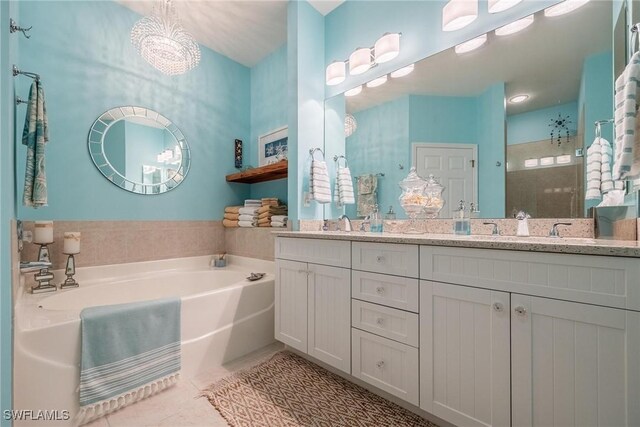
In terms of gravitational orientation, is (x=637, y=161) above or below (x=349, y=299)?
above

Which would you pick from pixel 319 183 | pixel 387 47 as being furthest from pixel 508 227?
pixel 387 47

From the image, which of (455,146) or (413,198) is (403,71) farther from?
(413,198)

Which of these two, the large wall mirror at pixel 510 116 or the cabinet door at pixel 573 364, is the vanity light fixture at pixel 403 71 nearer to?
the large wall mirror at pixel 510 116

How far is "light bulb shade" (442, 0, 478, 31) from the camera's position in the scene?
62.6 inches

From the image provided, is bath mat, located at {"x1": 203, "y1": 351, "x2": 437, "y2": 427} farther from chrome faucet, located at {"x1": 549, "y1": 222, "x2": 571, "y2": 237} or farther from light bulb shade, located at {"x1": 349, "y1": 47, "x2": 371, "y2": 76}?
light bulb shade, located at {"x1": 349, "y1": 47, "x2": 371, "y2": 76}

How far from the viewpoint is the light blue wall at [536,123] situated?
4.47 ft

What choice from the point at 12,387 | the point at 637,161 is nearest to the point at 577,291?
the point at 637,161

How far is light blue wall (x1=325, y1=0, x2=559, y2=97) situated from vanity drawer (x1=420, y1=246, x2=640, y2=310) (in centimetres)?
139

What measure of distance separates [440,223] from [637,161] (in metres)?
1.00

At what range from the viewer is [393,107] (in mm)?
2096

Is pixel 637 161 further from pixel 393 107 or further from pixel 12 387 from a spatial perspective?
pixel 12 387

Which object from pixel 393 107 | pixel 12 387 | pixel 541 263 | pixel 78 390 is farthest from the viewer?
pixel 393 107

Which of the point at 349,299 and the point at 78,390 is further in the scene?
the point at 349,299

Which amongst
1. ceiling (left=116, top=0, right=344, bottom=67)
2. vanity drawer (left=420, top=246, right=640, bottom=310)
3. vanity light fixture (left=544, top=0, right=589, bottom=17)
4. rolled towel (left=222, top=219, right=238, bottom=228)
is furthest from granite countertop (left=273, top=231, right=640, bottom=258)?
ceiling (left=116, top=0, right=344, bottom=67)
